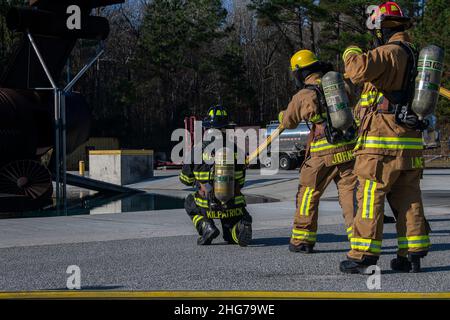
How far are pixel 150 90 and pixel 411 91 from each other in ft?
153

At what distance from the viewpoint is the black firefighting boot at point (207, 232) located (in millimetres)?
7605

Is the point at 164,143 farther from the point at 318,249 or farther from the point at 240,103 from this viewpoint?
the point at 318,249

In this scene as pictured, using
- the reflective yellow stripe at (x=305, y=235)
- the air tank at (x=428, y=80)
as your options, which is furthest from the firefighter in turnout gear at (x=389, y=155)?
the reflective yellow stripe at (x=305, y=235)

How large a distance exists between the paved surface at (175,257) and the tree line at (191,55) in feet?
102

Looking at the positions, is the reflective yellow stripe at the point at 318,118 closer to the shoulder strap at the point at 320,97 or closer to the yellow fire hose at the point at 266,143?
the shoulder strap at the point at 320,97

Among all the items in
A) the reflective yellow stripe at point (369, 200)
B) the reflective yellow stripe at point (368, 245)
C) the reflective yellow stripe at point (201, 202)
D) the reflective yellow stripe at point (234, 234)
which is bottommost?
the reflective yellow stripe at point (234, 234)

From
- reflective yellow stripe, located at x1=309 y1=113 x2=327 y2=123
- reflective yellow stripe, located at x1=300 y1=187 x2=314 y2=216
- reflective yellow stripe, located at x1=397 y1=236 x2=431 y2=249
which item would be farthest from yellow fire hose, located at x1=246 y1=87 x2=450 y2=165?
reflective yellow stripe, located at x1=397 y1=236 x2=431 y2=249

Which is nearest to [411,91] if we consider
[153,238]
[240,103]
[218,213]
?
[218,213]

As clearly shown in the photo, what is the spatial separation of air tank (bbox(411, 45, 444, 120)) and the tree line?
3410 cm

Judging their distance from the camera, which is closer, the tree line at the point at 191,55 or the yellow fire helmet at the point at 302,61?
the yellow fire helmet at the point at 302,61

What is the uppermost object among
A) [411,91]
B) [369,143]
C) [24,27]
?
[24,27]

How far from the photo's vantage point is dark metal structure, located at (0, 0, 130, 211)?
14312mm

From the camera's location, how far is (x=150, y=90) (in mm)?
51375
